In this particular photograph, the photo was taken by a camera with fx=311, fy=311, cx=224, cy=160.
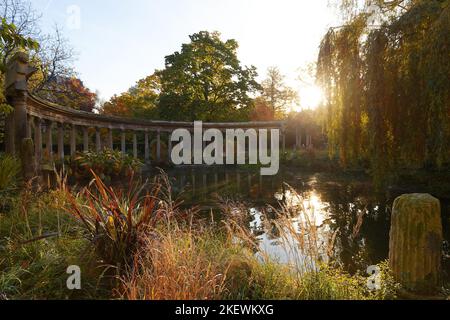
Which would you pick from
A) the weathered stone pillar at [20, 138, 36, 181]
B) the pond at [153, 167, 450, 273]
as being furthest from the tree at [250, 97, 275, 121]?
the weathered stone pillar at [20, 138, 36, 181]

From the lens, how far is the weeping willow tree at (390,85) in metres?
6.79

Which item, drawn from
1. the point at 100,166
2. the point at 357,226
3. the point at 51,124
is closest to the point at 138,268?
the point at 357,226

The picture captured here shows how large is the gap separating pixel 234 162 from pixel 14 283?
26.6m

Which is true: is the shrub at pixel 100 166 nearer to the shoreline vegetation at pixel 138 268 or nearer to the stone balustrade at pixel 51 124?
the stone balustrade at pixel 51 124

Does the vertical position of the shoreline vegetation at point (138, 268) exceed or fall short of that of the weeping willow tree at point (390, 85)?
it falls short

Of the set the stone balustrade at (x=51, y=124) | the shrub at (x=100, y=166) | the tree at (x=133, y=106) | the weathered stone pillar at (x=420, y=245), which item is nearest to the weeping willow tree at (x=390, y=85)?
the weathered stone pillar at (x=420, y=245)

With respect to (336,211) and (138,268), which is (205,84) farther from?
(138,268)

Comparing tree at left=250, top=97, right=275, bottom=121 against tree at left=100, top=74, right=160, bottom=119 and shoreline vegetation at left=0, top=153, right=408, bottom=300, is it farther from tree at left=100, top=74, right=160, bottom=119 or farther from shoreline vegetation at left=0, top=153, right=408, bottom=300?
shoreline vegetation at left=0, top=153, right=408, bottom=300

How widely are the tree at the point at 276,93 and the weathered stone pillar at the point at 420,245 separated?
137 feet

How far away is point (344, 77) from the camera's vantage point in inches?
345

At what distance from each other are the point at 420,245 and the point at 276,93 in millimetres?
43440

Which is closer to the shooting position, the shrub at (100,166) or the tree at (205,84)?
the shrub at (100,166)
